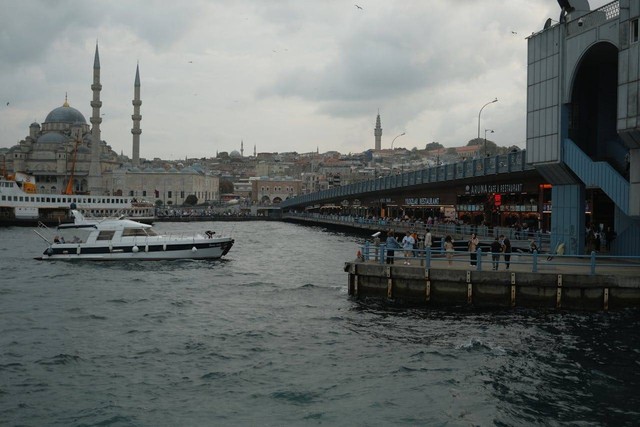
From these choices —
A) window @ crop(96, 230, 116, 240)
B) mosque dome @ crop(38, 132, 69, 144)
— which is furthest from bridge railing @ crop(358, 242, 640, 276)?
mosque dome @ crop(38, 132, 69, 144)

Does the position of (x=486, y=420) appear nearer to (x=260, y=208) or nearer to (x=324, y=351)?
(x=324, y=351)

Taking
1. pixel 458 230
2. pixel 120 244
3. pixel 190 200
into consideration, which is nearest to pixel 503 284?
pixel 120 244

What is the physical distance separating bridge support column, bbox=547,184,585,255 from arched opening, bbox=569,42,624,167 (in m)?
2.08

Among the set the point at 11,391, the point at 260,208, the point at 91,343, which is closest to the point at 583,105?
the point at 91,343

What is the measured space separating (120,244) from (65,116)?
148744mm

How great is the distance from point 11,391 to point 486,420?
1047 cm

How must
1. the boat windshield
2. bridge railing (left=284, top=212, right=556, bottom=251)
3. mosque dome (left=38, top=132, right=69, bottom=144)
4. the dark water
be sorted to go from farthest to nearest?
1. mosque dome (left=38, top=132, right=69, bottom=144)
2. the boat windshield
3. bridge railing (left=284, top=212, right=556, bottom=251)
4. the dark water

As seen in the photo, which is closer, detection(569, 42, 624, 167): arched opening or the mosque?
detection(569, 42, 624, 167): arched opening

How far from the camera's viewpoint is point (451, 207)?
67312mm

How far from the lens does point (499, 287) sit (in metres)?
22.8

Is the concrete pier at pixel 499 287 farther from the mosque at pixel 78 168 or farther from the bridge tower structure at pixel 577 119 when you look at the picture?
the mosque at pixel 78 168

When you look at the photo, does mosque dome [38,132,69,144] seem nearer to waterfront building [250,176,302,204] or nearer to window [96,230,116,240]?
waterfront building [250,176,302,204]

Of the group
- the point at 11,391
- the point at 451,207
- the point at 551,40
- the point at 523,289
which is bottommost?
the point at 11,391

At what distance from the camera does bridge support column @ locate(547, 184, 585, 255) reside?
94.0ft
